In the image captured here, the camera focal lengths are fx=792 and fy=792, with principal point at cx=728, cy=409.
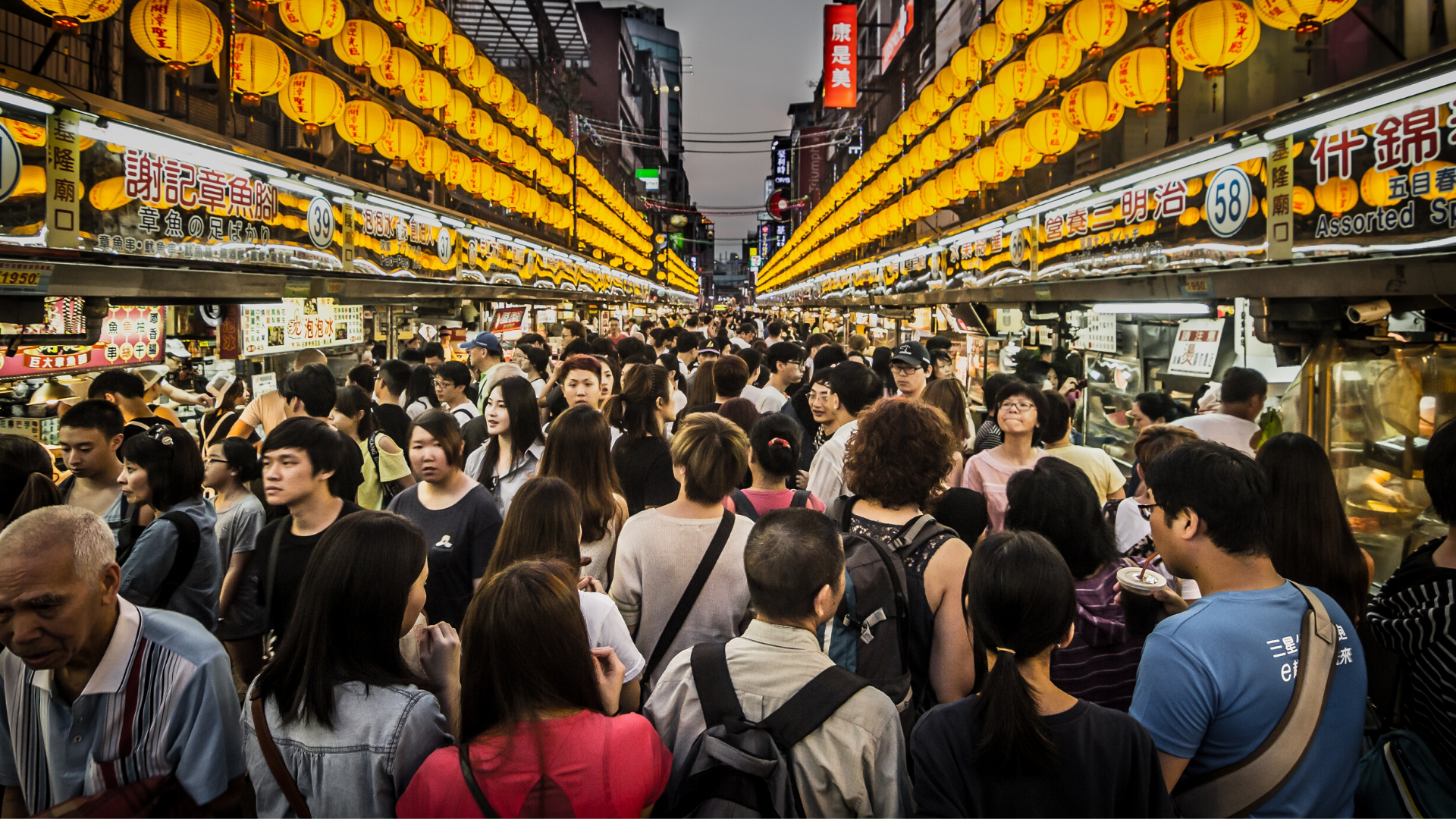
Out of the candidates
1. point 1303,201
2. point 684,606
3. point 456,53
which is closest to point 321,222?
point 456,53

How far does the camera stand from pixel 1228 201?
6.09 meters

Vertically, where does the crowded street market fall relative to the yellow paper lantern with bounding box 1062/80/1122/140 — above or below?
below

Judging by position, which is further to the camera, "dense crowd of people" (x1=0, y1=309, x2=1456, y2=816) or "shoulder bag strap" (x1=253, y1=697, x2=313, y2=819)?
"shoulder bag strap" (x1=253, y1=697, x2=313, y2=819)

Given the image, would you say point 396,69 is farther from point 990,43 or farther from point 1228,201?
point 1228,201

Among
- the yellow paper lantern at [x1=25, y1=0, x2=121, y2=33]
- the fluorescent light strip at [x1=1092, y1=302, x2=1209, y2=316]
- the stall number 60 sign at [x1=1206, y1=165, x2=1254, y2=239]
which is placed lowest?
the fluorescent light strip at [x1=1092, y1=302, x2=1209, y2=316]

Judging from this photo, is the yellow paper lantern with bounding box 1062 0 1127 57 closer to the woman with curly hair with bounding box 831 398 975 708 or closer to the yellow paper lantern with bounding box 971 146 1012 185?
the yellow paper lantern with bounding box 971 146 1012 185

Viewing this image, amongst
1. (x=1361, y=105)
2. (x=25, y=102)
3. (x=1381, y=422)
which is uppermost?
(x=25, y=102)

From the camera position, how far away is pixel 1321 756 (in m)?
2.20

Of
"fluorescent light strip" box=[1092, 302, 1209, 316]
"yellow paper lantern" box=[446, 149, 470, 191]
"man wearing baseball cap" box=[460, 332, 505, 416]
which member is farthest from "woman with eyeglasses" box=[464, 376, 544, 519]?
"yellow paper lantern" box=[446, 149, 470, 191]

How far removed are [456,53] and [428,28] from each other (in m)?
1.22

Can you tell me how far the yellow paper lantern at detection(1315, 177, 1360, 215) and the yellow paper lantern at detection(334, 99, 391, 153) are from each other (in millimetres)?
8751

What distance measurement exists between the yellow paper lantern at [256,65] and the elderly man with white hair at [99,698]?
603cm

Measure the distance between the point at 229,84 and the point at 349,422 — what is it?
390 cm

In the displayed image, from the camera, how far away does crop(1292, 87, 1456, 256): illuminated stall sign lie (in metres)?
4.23
